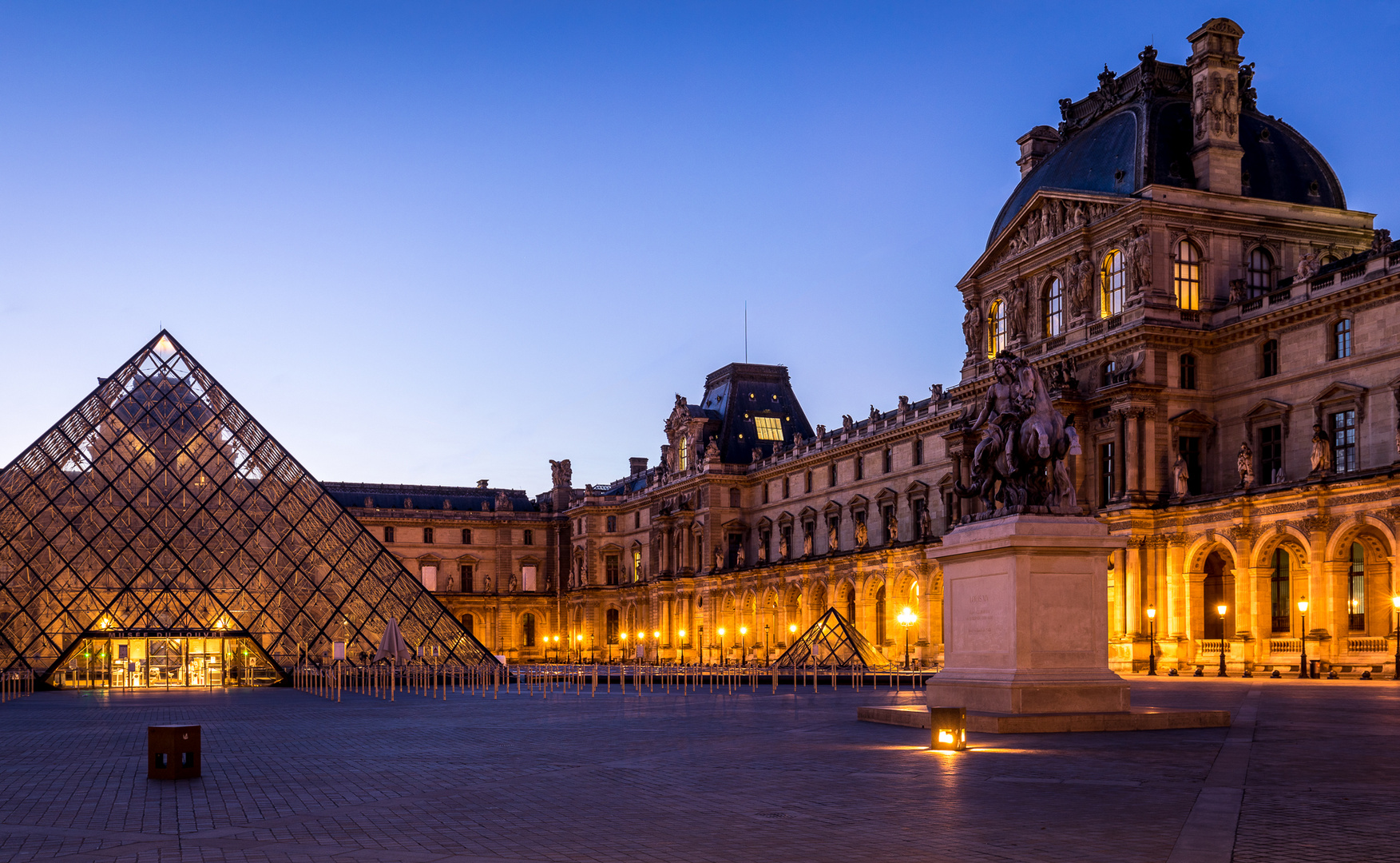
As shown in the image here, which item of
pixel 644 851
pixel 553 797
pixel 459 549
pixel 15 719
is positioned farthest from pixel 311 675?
pixel 459 549

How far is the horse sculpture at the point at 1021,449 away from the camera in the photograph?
63.0ft

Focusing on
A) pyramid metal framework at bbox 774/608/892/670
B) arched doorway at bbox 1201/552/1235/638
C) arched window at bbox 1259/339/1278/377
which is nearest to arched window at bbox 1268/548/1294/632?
arched doorway at bbox 1201/552/1235/638

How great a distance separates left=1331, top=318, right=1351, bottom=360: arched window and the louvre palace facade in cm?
12

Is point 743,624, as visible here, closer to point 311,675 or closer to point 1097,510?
point 1097,510

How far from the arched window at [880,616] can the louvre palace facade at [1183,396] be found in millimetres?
192

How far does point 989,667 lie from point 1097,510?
34.2 metres

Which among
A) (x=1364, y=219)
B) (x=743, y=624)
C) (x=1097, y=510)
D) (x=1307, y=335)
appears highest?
(x=1364, y=219)

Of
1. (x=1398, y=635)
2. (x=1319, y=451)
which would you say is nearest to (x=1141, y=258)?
(x=1319, y=451)

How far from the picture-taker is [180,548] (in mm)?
50719

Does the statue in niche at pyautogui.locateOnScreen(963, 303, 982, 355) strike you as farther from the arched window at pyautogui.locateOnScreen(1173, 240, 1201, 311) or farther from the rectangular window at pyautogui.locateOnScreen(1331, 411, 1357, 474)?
the rectangular window at pyautogui.locateOnScreen(1331, 411, 1357, 474)

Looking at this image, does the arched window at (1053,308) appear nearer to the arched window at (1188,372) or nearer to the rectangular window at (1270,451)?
the arched window at (1188,372)

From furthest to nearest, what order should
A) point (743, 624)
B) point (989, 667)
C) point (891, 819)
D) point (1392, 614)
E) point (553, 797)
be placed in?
point (743, 624)
point (1392, 614)
point (989, 667)
point (553, 797)
point (891, 819)

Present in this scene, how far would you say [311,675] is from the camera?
46.2 metres

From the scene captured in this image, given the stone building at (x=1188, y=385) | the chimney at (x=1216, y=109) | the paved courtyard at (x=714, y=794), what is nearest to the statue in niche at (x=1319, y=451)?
the stone building at (x=1188, y=385)
